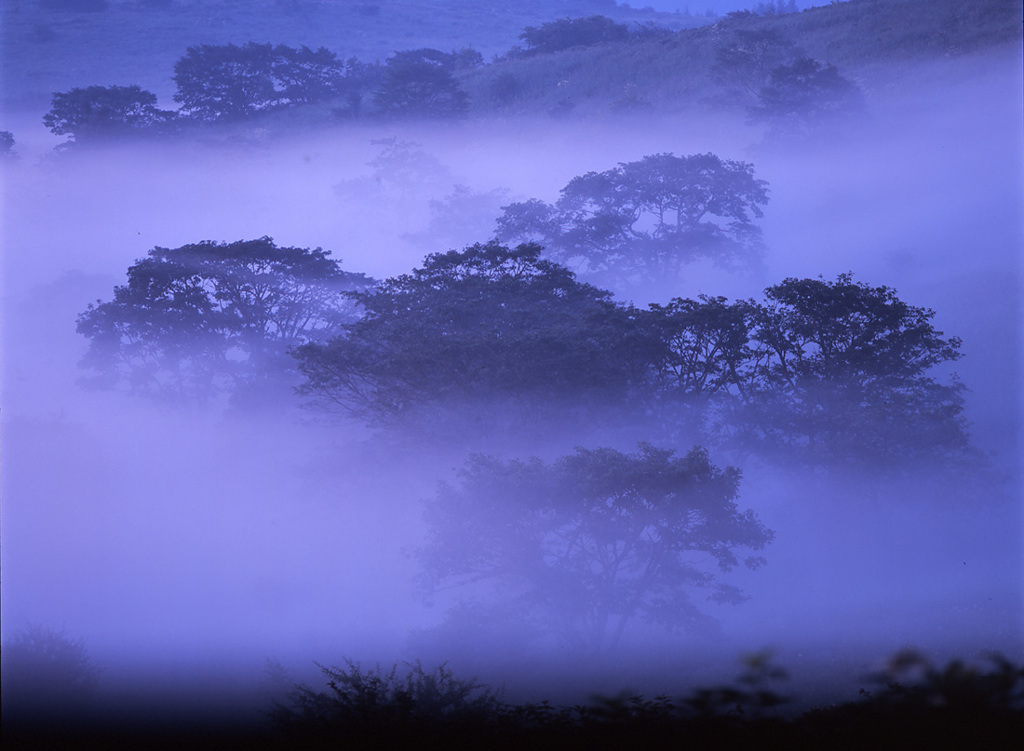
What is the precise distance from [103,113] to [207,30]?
34.2 feet

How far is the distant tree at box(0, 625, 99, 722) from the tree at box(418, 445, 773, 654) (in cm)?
588

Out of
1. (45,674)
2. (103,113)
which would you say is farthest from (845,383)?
(103,113)

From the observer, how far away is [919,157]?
3775 cm

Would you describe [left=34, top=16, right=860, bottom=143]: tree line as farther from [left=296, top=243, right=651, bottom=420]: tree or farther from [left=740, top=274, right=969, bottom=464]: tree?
[left=740, top=274, right=969, bottom=464]: tree

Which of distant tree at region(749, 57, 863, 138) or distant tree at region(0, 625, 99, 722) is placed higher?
distant tree at region(749, 57, 863, 138)

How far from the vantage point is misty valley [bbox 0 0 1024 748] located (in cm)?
1190

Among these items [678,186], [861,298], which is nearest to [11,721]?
[861,298]

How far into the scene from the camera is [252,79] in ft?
152

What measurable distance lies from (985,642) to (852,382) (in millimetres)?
6033

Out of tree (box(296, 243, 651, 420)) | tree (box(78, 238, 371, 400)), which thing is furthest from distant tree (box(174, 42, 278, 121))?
tree (box(296, 243, 651, 420))

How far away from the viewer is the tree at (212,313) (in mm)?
24906

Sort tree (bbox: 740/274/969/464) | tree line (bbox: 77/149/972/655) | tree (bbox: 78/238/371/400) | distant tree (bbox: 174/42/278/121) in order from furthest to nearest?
distant tree (bbox: 174/42/278/121) < tree (bbox: 78/238/371/400) < tree (bbox: 740/274/969/464) < tree line (bbox: 77/149/972/655)

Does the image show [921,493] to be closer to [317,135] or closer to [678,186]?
[678,186]

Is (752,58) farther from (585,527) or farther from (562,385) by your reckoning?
(585,527)
